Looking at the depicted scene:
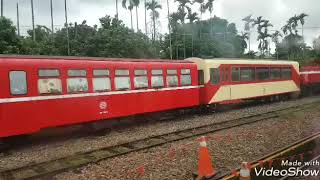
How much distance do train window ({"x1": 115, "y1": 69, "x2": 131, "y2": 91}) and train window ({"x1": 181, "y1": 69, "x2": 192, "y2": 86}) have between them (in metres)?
3.68

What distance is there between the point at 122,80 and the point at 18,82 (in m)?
4.39

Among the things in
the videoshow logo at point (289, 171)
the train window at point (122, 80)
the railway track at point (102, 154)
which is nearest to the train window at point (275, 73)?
the railway track at point (102, 154)

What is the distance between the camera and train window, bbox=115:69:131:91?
614 inches

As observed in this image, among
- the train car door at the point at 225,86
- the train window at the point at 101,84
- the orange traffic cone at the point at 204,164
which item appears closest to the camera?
the orange traffic cone at the point at 204,164

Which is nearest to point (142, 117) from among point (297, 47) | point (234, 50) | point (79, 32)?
point (79, 32)

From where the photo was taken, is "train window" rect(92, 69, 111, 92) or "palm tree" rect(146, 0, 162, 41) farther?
"palm tree" rect(146, 0, 162, 41)

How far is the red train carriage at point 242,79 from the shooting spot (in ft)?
66.9

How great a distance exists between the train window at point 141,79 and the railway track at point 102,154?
2650 millimetres

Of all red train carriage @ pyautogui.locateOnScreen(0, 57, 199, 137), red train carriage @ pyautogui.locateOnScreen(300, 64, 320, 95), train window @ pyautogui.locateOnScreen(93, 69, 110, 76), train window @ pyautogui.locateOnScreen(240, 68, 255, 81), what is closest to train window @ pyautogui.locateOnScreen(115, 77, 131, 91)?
red train carriage @ pyautogui.locateOnScreen(0, 57, 199, 137)

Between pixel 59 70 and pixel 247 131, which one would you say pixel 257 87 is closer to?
pixel 247 131

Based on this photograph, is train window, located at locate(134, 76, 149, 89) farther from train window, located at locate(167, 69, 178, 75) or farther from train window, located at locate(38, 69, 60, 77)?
train window, located at locate(38, 69, 60, 77)

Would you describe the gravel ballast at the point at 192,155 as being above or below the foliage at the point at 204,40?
below

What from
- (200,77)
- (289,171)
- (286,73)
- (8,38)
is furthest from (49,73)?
(8,38)

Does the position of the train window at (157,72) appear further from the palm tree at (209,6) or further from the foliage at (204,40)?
the palm tree at (209,6)
